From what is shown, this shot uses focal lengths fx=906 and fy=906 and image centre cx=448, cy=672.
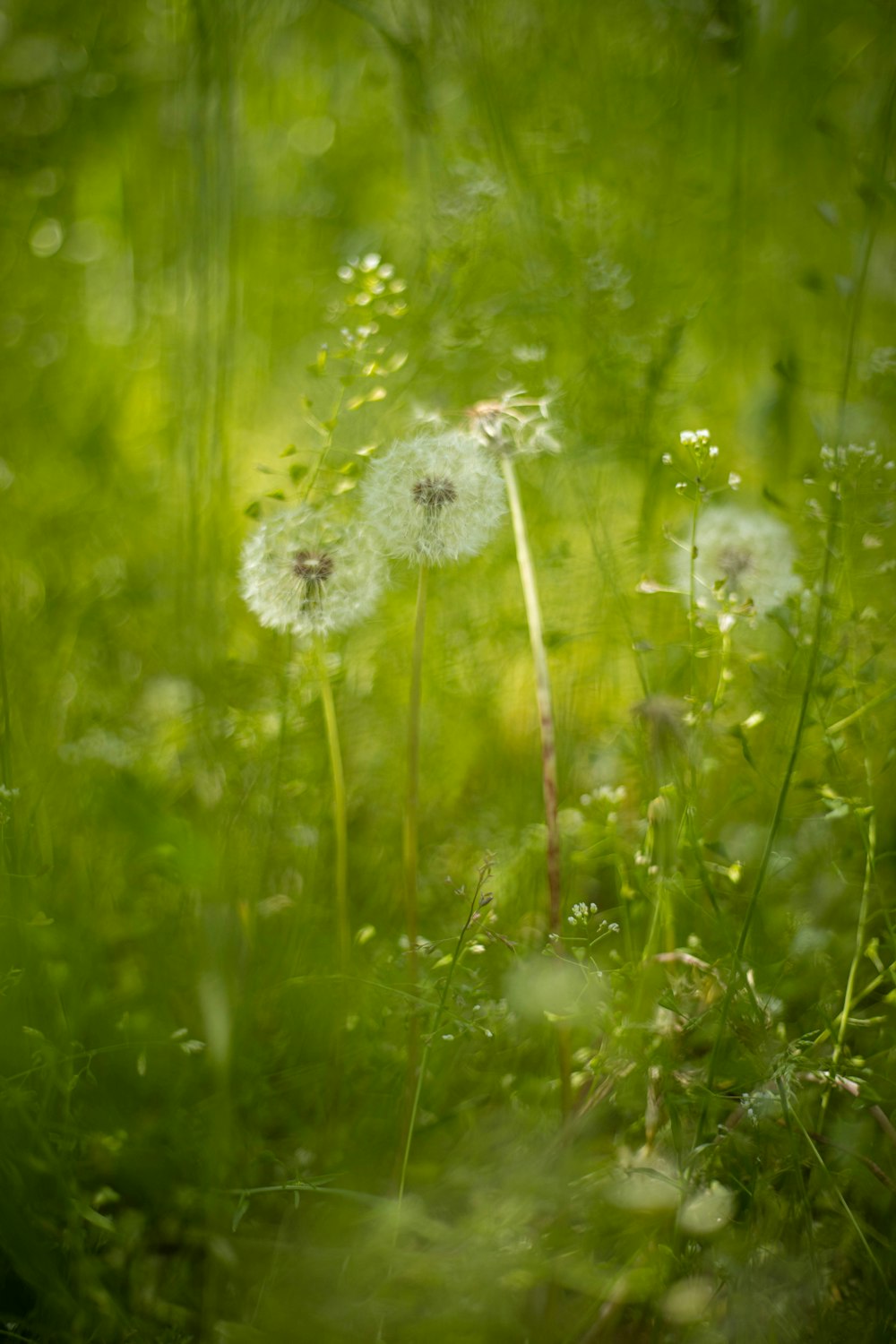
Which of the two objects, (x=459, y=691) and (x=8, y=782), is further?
(x=459, y=691)

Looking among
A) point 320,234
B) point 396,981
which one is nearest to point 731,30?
point 320,234

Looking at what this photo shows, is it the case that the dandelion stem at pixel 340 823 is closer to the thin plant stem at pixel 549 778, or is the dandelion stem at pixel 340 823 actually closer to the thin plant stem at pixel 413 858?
the thin plant stem at pixel 413 858

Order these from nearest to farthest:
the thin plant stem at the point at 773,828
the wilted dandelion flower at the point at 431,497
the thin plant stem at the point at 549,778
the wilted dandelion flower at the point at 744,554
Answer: the thin plant stem at the point at 773,828
the thin plant stem at the point at 549,778
the wilted dandelion flower at the point at 431,497
the wilted dandelion flower at the point at 744,554

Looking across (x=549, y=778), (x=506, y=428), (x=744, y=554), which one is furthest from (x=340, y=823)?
(x=744, y=554)

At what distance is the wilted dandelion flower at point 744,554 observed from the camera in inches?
48.7

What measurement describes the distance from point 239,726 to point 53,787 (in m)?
0.25

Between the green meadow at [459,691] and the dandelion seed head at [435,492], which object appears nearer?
the green meadow at [459,691]

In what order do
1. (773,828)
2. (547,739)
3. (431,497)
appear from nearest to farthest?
(773,828), (547,739), (431,497)

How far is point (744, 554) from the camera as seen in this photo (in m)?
1.27

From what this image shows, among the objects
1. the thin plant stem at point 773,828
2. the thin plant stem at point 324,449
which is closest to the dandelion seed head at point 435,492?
the thin plant stem at point 324,449

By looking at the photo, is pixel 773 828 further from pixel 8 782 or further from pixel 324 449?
pixel 8 782

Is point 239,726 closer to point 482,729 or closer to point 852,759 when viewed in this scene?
point 482,729

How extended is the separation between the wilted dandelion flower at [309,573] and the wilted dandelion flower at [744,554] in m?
0.49

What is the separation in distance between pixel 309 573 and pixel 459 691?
42 cm
